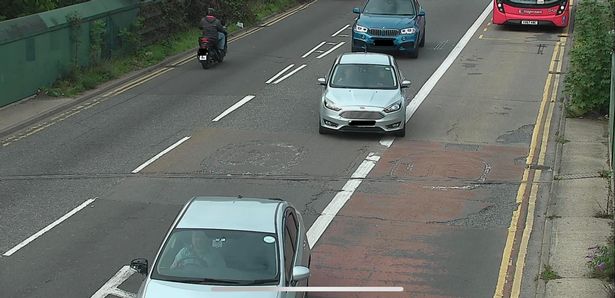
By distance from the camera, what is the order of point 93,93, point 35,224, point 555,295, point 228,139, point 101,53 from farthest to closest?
point 101,53
point 93,93
point 228,139
point 35,224
point 555,295

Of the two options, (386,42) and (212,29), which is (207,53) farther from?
(386,42)

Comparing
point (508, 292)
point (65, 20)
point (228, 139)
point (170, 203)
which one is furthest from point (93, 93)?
point (508, 292)

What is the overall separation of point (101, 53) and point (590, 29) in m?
13.4

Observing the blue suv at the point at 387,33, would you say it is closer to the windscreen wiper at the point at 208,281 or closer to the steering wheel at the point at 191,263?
the steering wheel at the point at 191,263

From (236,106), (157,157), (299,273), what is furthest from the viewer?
(236,106)

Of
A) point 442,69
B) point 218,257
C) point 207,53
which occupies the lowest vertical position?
point 442,69

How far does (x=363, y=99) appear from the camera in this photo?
20500 mm

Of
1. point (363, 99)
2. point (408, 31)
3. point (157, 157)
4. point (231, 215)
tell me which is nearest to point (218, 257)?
point (231, 215)

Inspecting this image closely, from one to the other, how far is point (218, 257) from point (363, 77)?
11718mm

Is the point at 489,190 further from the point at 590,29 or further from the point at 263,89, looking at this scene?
the point at 263,89

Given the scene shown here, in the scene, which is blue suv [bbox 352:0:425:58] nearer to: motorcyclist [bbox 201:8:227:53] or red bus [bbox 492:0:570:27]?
motorcyclist [bbox 201:8:227:53]

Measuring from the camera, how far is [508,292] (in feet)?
40.9

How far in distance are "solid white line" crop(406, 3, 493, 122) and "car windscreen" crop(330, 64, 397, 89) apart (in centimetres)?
159

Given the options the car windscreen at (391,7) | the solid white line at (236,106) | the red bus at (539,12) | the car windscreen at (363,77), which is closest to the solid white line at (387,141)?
the car windscreen at (363,77)
